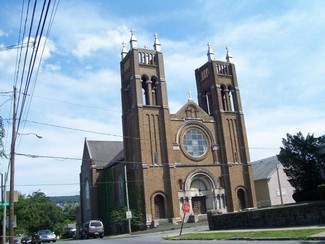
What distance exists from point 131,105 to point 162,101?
350cm

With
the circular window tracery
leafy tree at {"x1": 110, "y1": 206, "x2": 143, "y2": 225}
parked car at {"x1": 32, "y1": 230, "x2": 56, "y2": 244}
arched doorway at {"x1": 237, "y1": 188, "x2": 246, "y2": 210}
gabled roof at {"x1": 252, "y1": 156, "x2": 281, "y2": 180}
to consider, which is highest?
the circular window tracery

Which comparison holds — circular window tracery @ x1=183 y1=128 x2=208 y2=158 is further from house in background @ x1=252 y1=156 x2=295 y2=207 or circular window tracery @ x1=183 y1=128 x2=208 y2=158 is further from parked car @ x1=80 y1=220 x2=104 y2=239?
house in background @ x1=252 y1=156 x2=295 y2=207

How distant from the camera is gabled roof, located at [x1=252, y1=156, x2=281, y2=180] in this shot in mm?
56372

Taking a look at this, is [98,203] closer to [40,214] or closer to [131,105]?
[131,105]

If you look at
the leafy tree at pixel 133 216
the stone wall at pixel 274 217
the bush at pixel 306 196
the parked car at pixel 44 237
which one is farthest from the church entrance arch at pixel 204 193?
the stone wall at pixel 274 217

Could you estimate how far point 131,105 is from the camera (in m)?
46.0

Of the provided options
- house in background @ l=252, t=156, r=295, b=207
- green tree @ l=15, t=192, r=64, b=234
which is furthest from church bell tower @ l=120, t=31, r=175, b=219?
green tree @ l=15, t=192, r=64, b=234

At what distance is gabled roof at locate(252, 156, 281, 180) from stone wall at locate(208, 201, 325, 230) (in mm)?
28971

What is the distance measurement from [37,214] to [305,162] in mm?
65617

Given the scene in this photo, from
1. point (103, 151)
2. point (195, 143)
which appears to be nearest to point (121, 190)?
point (195, 143)

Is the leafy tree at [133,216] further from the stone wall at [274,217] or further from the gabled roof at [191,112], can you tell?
the stone wall at [274,217]

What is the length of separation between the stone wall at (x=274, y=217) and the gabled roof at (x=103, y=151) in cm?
2835

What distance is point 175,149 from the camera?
4475 centimetres

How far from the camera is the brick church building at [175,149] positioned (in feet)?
140
